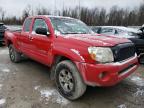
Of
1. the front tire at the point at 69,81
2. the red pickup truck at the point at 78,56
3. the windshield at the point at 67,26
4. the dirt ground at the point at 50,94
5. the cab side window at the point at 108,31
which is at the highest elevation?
the windshield at the point at 67,26

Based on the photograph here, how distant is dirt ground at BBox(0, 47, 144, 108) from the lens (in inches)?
148

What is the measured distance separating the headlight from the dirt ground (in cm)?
101

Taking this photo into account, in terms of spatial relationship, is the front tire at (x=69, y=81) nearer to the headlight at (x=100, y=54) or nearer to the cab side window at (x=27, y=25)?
the headlight at (x=100, y=54)

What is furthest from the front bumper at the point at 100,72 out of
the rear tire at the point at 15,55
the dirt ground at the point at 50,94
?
the rear tire at the point at 15,55

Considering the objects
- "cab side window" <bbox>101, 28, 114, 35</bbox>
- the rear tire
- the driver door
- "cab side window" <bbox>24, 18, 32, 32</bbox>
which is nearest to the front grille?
the driver door

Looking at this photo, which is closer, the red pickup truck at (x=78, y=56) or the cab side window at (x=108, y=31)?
the red pickup truck at (x=78, y=56)

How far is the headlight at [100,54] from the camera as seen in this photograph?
3.39 m

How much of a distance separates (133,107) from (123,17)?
137 feet

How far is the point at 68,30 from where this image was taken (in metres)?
4.66

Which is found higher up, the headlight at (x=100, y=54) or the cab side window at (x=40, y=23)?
the cab side window at (x=40, y=23)

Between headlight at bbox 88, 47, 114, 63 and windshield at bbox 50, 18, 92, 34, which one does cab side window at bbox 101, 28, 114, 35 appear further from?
headlight at bbox 88, 47, 114, 63

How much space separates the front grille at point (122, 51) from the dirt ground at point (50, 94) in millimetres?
948

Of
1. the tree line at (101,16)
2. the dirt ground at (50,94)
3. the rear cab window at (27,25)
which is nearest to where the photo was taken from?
the dirt ground at (50,94)

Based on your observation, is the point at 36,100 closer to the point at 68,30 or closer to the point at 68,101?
the point at 68,101
